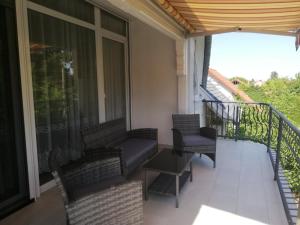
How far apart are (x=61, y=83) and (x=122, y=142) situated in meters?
1.33

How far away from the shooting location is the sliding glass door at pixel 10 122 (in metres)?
2.39

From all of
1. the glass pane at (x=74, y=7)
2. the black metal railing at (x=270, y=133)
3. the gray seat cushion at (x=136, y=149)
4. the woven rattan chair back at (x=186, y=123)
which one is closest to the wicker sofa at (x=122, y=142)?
the gray seat cushion at (x=136, y=149)

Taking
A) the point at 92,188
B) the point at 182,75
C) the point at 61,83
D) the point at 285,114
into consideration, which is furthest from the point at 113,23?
the point at 285,114

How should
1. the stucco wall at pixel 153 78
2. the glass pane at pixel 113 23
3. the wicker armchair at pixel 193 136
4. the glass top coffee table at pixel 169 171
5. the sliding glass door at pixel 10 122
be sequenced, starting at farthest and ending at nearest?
the stucco wall at pixel 153 78
the glass pane at pixel 113 23
the wicker armchair at pixel 193 136
the glass top coffee table at pixel 169 171
the sliding glass door at pixel 10 122

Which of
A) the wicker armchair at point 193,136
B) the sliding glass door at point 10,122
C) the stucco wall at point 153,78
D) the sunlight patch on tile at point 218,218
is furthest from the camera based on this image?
the stucco wall at point 153,78

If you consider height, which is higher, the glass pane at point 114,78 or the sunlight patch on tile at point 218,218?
the glass pane at point 114,78

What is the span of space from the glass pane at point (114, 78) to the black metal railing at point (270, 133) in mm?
2293

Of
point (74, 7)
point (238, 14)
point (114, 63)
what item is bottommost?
point (114, 63)

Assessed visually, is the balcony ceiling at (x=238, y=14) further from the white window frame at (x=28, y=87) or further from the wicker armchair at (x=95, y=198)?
the wicker armchair at (x=95, y=198)

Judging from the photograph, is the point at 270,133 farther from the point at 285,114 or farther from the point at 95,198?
the point at 285,114

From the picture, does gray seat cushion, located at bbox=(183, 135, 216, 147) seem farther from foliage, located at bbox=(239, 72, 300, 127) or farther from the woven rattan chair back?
foliage, located at bbox=(239, 72, 300, 127)

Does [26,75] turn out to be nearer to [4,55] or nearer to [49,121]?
[4,55]

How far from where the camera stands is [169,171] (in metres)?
2.64

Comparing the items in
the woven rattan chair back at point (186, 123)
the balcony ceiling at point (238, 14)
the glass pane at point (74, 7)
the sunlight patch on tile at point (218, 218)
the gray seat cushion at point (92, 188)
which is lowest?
Result: the sunlight patch on tile at point (218, 218)
